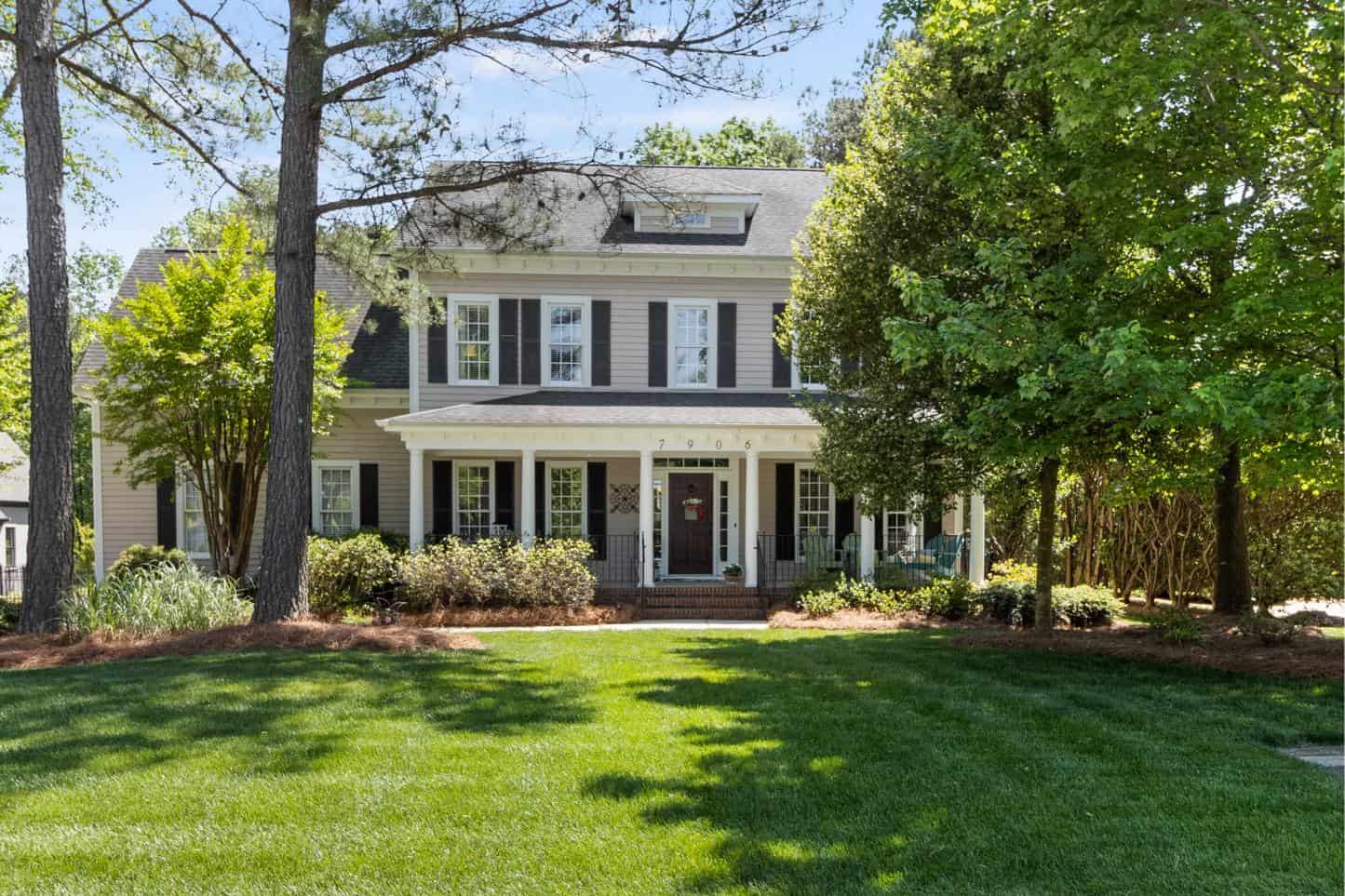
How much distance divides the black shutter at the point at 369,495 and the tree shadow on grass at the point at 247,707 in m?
8.22

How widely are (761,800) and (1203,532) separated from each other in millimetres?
12945

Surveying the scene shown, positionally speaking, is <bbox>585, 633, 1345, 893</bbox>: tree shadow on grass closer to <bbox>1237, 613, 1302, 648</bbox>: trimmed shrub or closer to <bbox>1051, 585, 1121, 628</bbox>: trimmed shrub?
<bbox>1237, 613, 1302, 648</bbox>: trimmed shrub

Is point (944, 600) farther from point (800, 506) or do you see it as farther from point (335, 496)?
point (335, 496)

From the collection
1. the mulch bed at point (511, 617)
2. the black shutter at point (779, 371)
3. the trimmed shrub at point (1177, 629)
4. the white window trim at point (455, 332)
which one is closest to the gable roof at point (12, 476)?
the white window trim at point (455, 332)

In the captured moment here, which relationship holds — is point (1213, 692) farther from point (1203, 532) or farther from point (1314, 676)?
point (1203, 532)

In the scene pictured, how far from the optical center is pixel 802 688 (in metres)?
8.13

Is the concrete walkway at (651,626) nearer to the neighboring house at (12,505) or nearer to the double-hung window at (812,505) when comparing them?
the double-hung window at (812,505)

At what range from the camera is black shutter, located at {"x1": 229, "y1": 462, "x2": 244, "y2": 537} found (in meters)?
15.8

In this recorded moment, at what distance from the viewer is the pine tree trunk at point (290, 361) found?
36.7 ft

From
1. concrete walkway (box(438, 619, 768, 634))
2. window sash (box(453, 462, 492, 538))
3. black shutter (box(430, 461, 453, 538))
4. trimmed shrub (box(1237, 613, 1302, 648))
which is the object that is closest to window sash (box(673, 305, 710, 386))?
window sash (box(453, 462, 492, 538))

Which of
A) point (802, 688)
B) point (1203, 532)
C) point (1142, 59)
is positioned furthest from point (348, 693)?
point (1203, 532)

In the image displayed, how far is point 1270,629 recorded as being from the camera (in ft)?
34.3

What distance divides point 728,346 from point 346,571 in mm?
7492

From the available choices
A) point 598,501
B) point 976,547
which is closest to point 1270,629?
point 976,547
